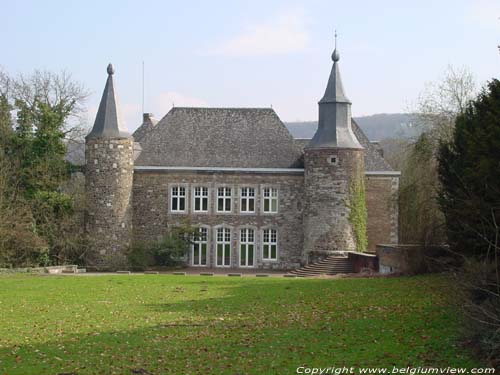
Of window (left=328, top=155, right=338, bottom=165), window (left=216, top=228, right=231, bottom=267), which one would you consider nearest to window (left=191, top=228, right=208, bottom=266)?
window (left=216, top=228, right=231, bottom=267)

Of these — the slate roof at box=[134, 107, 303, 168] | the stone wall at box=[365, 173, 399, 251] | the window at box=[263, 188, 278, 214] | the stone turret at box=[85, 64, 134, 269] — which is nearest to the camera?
the stone turret at box=[85, 64, 134, 269]

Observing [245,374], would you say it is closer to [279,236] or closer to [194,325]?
[194,325]

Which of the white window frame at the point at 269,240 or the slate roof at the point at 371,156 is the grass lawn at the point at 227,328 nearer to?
the white window frame at the point at 269,240

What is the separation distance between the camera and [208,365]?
14.3 meters

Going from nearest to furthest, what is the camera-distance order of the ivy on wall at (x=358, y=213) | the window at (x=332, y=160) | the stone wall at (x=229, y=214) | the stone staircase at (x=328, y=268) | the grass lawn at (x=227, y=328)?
the grass lawn at (x=227, y=328) < the stone staircase at (x=328, y=268) < the ivy on wall at (x=358, y=213) < the window at (x=332, y=160) < the stone wall at (x=229, y=214)

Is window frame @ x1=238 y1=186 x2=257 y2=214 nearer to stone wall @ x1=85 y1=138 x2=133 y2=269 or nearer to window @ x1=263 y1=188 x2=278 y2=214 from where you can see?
window @ x1=263 y1=188 x2=278 y2=214

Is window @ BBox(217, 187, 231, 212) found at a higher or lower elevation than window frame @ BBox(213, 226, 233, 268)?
higher

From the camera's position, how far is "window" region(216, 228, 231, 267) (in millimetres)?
46219

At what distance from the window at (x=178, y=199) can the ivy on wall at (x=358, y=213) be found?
927 cm

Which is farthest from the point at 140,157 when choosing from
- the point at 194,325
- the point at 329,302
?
the point at 194,325

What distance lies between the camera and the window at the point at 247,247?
46188mm

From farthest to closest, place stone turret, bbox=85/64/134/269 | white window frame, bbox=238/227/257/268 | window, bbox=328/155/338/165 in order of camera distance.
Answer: white window frame, bbox=238/227/257/268
stone turret, bbox=85/64/134/269
window, bbox=328/155/338/165

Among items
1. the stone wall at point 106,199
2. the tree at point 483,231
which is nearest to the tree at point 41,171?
the stone wall at point 106,199

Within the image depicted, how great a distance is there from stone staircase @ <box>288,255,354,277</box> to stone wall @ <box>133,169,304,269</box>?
3.75 m
